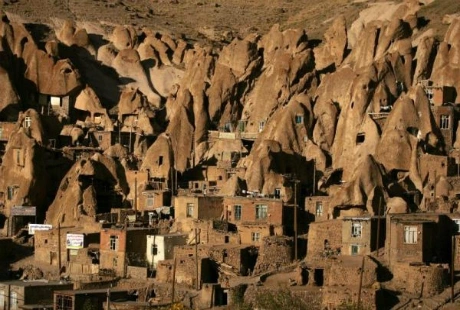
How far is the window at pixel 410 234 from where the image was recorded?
7631 cm

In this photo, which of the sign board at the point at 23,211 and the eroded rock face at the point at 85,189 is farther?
the sign board at the point at 23,211

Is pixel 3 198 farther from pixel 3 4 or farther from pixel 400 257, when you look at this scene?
pixel 3 4

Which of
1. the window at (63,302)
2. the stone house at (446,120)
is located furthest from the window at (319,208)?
the window at (63,302)

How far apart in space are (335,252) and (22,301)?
14809mm

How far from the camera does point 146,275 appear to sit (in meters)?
83.5

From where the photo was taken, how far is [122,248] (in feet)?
282

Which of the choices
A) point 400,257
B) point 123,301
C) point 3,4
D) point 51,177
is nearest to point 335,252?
point 400,257

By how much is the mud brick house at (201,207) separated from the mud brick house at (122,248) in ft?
8.81

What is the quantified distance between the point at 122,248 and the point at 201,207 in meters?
5.23

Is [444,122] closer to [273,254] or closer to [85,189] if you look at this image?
[273,254]

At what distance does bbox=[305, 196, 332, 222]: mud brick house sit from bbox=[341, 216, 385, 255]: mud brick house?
6.04 meters

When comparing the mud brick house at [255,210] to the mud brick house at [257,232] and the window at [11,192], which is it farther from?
the window at [11,192]

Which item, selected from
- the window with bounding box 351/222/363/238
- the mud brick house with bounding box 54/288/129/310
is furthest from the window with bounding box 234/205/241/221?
A: the mud brick house with bounding box 54/288/129/310

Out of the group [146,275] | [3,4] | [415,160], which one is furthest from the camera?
[3,4]
